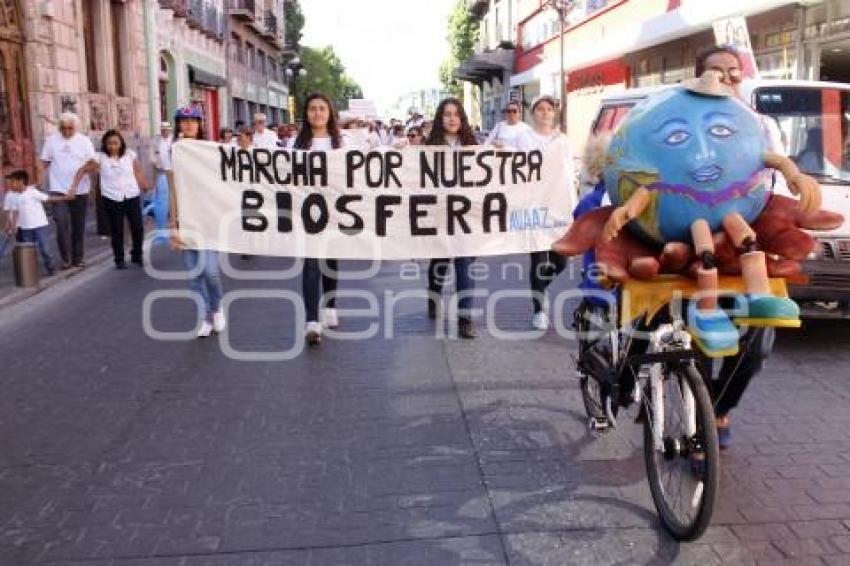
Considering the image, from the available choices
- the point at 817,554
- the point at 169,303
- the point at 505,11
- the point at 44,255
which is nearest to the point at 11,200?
the point at 44,255

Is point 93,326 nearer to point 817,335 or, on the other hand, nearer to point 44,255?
point 44,255

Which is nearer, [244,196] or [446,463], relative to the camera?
[446,463]

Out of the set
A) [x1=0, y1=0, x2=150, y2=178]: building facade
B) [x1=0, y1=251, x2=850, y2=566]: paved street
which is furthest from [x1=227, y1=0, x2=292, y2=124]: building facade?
[x1=0, y1=251, x2=850, y2=566]: paved street

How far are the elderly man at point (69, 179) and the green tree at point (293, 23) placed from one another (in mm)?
60362

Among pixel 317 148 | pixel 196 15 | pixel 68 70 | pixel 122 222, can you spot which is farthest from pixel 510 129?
pixel 196 15

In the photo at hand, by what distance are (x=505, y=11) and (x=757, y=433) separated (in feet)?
164

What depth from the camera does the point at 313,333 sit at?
7.04 m

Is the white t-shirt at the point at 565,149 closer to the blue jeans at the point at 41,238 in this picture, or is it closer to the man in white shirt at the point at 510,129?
the man in white shirt at the point at 510,129

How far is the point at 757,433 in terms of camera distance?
489cm

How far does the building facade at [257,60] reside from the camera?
42062 mm

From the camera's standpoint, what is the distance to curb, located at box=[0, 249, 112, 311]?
898 cm

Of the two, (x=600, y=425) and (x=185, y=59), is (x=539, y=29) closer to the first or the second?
(x=185, y=59)

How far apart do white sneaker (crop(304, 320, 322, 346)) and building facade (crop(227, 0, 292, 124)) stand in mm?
28692

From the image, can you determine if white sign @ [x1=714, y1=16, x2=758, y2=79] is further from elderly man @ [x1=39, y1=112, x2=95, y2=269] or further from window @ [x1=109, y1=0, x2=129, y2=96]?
window @ [x1=109, y1=0, x2=129, y2=96]
